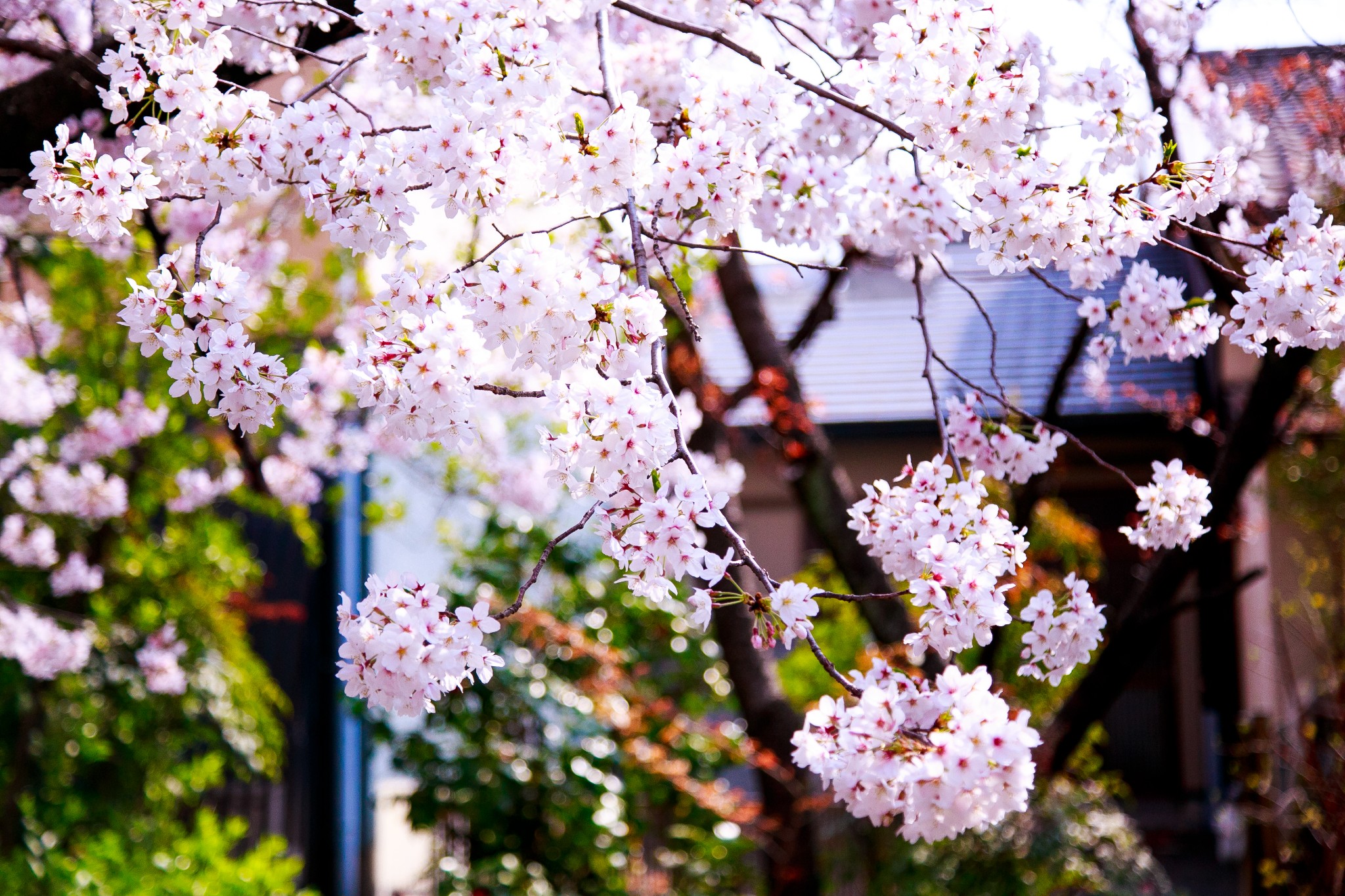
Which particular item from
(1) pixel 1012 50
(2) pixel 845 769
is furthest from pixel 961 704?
(1) pixel 1012 50

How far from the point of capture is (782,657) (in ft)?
18.0

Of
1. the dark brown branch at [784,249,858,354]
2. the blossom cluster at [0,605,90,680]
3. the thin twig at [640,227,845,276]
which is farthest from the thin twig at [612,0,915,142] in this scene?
the blossom cluster at [0,605,90,680]

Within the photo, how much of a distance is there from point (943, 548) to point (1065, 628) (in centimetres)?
26

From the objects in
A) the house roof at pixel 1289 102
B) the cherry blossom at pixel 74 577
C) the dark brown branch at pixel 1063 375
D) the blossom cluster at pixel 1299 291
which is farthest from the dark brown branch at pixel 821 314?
the cherry blossom at pixel 74 577

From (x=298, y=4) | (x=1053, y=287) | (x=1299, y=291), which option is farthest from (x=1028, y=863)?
(x=298, y=4)

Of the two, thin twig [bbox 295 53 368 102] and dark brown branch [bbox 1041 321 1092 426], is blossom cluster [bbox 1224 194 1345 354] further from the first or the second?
dark brown branch [bbox 1041 321 1092 426]

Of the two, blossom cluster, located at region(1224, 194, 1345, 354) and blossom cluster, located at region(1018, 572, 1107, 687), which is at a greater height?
blossom cluster, located at region(1224, 194, 1345, 354)

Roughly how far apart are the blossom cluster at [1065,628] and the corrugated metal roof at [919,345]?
16.3 feet

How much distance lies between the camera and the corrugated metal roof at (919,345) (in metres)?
7.04

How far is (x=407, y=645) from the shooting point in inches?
52.1

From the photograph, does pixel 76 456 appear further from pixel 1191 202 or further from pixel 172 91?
pixel 1191 202

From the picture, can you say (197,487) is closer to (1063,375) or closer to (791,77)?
(1063,375)

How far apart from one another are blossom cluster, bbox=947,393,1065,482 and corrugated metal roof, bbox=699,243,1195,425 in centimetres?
455

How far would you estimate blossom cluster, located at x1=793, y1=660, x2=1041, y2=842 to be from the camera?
1271 millimetres
